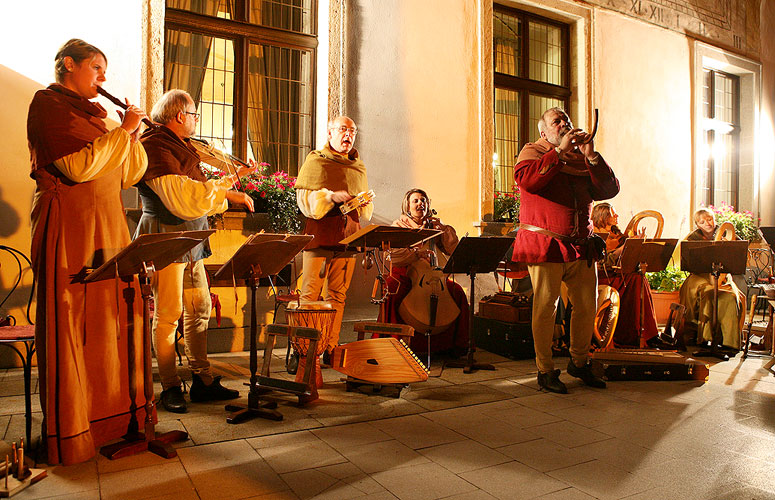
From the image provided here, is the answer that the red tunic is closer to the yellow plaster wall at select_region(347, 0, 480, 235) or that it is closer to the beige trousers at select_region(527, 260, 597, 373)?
the beige trousers at select_region(527, 260, 597, 373)

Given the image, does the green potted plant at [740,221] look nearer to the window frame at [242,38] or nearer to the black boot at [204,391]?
the window frame at [242,38]

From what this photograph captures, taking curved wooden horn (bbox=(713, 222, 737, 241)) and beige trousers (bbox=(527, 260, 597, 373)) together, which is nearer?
beige trousers (bbox=(527, 260, 597, 373))

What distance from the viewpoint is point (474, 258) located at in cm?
498

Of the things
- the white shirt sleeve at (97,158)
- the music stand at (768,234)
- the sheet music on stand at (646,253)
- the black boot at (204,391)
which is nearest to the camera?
the white shirt sleeve at (97,158)

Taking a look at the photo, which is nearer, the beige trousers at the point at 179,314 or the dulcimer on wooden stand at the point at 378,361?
the beige trousers at the point at 179,314

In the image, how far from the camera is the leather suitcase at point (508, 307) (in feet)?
18.7

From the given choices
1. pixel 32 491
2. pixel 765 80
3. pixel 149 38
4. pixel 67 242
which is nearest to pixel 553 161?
pixel 67 242

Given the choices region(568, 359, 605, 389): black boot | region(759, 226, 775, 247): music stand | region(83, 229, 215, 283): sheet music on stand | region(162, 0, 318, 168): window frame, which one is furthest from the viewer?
region(759, 226, 775, 247): music stand

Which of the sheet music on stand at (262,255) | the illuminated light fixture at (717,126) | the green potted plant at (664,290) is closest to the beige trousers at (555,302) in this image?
the sheet music on stand at (262,255)

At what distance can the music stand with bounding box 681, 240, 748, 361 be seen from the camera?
5902 millimetres

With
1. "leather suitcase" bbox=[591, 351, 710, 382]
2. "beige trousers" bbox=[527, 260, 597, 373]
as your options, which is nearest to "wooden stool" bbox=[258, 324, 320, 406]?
"beige trousers" bbox=[527, 260, 597, 373]

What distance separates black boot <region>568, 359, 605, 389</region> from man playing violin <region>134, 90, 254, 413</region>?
269 cm

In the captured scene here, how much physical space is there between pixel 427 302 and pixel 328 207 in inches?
47.7

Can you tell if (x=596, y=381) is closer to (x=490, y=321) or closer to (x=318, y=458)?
(x=490, y=321)
